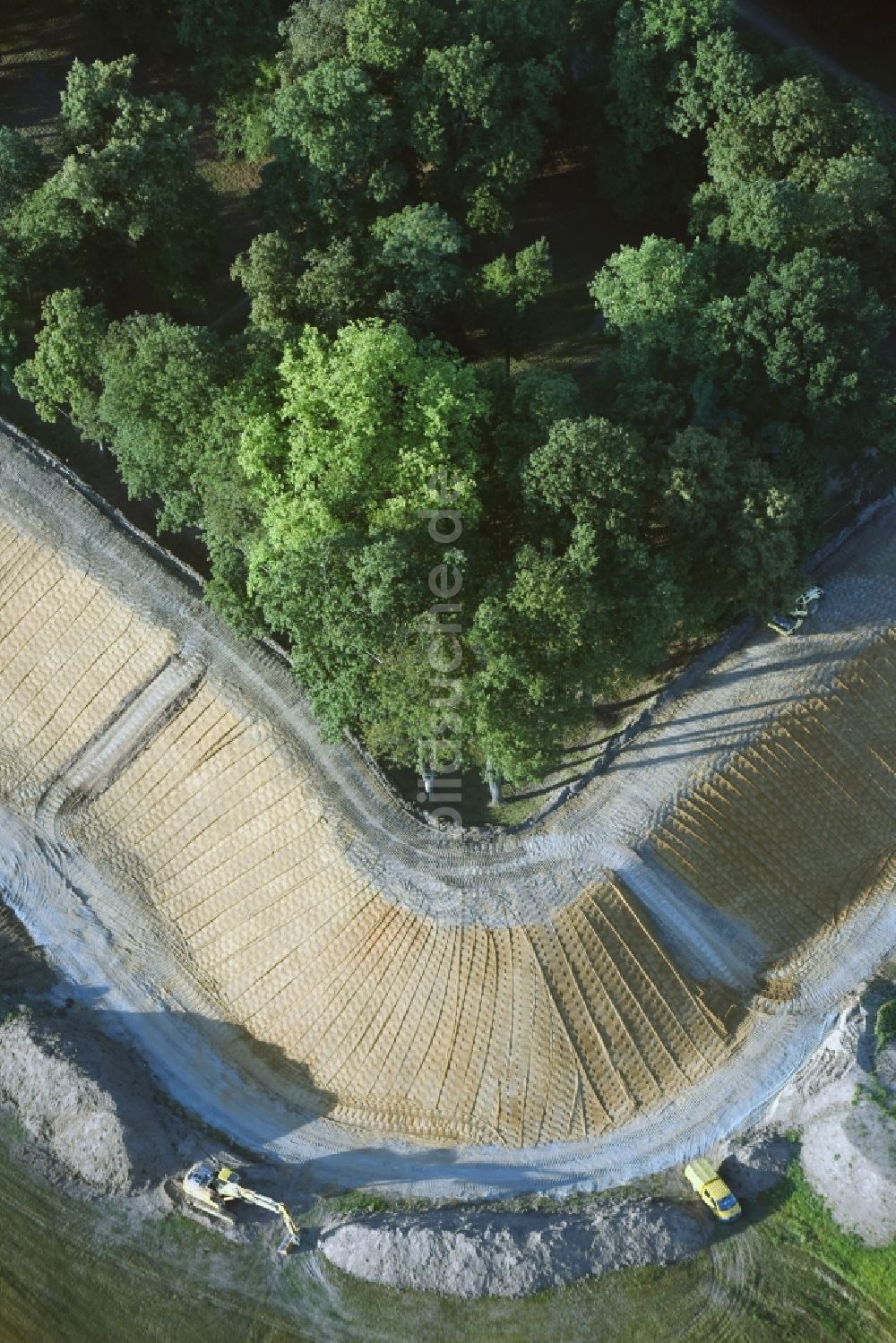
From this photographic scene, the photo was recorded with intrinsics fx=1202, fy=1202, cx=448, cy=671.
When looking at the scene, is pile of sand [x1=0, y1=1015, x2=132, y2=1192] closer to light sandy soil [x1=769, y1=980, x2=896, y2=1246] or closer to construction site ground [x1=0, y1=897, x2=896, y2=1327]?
construction site ground [x1=0, y1=897, x2=896, y2=1327]

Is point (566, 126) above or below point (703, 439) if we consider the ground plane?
above

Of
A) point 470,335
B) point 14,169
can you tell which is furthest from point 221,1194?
point 14,169

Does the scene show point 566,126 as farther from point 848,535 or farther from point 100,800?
point 100,800

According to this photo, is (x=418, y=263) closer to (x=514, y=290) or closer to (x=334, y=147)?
(x=514, y=290)

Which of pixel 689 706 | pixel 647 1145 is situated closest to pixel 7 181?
pixel 689 706

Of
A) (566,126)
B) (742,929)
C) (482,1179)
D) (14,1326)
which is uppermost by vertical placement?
(566,126)

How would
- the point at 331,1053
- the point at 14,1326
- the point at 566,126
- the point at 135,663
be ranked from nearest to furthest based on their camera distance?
the point at 14,1326, the point at 331,1053, the point at 135,663, the point at 566,126
